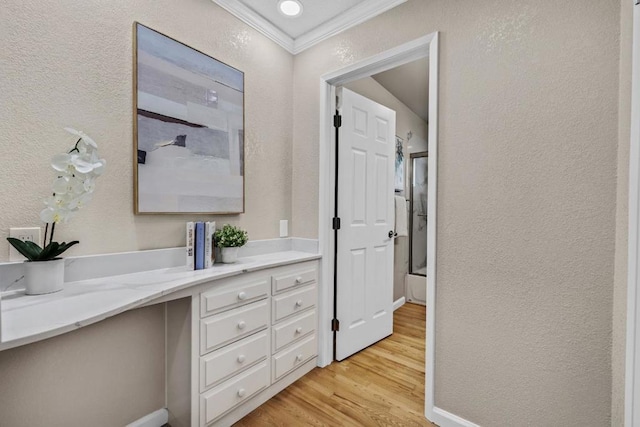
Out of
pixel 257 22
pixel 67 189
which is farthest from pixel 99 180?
pixel 257 22

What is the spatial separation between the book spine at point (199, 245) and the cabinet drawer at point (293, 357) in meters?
0.75

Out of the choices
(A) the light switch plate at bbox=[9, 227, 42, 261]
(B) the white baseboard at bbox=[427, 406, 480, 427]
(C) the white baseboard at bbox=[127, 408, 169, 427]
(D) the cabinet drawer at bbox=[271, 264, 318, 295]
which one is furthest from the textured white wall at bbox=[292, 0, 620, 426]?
(A) the light switch plate at bbox=[9, 227, 42, 261]

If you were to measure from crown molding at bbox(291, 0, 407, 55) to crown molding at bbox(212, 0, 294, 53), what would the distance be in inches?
3.9

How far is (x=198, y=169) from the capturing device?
178 centimetres

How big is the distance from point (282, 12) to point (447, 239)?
73.1 inches

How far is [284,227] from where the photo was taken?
236 centimetres

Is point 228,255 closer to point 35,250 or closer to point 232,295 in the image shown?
point 232,295

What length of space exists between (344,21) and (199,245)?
179 cm

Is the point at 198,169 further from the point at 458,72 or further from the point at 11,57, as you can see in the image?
the point at 458,72

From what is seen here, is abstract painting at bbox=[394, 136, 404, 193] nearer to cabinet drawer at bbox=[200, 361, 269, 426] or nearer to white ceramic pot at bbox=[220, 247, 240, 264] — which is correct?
white ceramic pot at bbox=[220, 247, 240, 264]

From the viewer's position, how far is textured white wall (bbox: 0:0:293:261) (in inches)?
47.3

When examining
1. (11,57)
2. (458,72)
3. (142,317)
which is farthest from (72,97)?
(458,72)

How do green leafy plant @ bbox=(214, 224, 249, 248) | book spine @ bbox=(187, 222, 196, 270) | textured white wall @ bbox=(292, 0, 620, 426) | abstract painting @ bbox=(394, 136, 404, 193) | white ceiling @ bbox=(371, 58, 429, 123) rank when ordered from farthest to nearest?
1. abstract painting @ bbox=(394, 136, 404, 193)
2. white ceiling @ bbox=(371, 58, 429, 123)
3. green leafy plant @ bbox=(214, 224, 249, 248)
4. book spine @ bbox=(187, 222, 196, 270)
5. textured white wall @ bbox=(292, 0, 620, 426)

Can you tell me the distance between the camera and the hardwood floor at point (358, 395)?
5.44ft
